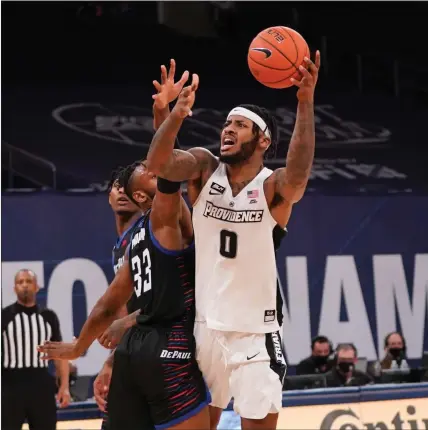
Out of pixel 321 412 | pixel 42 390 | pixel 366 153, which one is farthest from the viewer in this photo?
pixel 366 153

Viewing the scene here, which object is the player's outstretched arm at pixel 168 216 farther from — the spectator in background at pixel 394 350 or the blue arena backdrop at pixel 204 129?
the blue arena backdrop at pixel 204 129

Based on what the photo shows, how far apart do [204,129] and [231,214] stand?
410 inches

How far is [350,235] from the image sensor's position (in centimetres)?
1131

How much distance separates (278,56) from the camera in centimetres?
438

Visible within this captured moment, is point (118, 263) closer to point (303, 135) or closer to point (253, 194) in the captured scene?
point (253, 194)

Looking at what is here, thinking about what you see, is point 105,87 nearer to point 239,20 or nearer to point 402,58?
point 239,20

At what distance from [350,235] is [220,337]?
711 centimetres

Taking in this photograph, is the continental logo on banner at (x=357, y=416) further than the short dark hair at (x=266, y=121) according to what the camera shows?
Yes

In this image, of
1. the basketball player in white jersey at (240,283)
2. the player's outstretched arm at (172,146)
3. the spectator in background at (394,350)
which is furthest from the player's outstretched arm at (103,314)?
the spectator in background at (394,350)

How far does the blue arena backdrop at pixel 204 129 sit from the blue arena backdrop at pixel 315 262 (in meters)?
2.44

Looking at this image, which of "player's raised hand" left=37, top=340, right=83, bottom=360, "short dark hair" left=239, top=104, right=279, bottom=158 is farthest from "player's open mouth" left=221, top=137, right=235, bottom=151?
"player's raised hand" left=37, top=340, right=83, bottom=360

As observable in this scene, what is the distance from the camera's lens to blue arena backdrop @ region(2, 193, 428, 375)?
35.0 ft

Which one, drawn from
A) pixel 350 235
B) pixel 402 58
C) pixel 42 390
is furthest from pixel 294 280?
pixel 402 58

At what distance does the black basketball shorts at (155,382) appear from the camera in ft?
14.4
